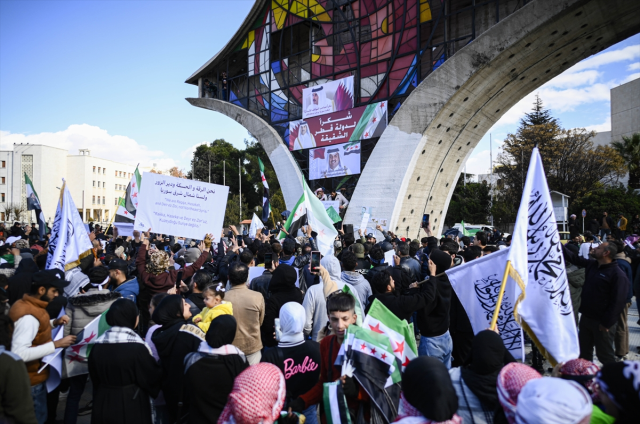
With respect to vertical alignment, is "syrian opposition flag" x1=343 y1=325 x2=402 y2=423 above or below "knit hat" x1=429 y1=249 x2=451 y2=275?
below

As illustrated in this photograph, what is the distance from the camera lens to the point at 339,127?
72.7 feet

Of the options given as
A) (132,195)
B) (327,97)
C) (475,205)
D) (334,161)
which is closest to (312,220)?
(132,195)

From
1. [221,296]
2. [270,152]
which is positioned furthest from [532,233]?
[270,152]

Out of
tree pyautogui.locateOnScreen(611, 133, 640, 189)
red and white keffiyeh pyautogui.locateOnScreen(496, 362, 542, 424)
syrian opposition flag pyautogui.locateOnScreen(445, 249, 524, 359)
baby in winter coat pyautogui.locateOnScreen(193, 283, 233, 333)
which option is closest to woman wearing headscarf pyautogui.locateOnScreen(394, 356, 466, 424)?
red and white keffiyeh pyautogui.locateOnScreen(496, 362, 542, 424)

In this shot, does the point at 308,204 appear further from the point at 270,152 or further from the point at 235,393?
the point at 270,152

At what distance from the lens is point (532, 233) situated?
3.80m

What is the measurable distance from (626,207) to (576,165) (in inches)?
337

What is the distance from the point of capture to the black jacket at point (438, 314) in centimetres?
431

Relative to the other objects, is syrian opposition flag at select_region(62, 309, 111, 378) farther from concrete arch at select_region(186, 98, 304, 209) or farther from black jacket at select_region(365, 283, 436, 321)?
concrete arch at select_region(186, 98, 304, 209)

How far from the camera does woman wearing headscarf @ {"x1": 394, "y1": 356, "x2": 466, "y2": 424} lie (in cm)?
201

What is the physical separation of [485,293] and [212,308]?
8.00 feet

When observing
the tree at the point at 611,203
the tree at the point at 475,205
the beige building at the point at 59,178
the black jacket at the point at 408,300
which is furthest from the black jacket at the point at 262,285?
the beige building at the point at 59,178

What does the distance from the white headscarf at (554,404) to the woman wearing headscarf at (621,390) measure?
17 cm

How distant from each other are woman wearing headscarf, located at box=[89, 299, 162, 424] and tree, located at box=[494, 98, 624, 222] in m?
33.5
